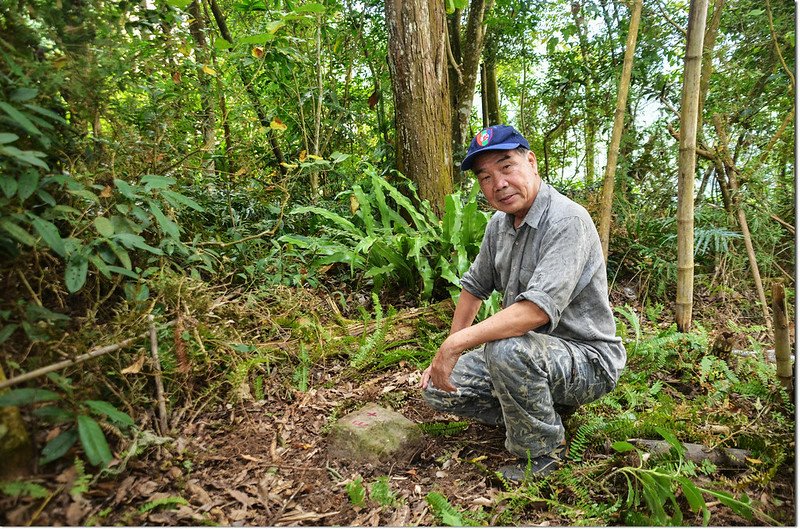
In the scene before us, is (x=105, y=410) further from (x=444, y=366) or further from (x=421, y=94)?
(x=421, y=94)

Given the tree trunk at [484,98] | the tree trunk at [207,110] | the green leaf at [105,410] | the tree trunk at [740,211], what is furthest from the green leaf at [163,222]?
the tree trunk at [484,98]

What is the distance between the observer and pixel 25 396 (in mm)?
1310

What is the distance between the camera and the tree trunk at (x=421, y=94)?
4.07 meters

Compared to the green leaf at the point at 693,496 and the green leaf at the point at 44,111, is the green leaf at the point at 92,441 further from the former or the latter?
the green leaf at the point at 693,496

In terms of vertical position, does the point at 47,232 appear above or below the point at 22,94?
below

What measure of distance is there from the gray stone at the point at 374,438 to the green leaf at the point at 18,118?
5.29 ft

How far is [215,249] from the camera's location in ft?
10.3

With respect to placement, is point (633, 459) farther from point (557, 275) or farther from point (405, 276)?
point (405, 276)

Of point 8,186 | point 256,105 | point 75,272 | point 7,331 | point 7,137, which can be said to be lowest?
point 7,331

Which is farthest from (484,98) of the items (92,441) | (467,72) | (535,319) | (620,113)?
(92,441)

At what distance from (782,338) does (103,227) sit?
282 centimetres

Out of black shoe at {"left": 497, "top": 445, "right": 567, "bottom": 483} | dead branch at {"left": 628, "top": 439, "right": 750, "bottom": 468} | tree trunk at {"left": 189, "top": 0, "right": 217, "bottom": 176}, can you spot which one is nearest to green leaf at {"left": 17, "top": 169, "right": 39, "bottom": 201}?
tree trunk at {"left": 189, "top": 0, "right": 217, "bottom": 176}

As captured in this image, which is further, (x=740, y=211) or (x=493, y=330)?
(x=740, y=211)

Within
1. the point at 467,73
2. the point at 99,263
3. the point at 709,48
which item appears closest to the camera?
the point at 99,263
